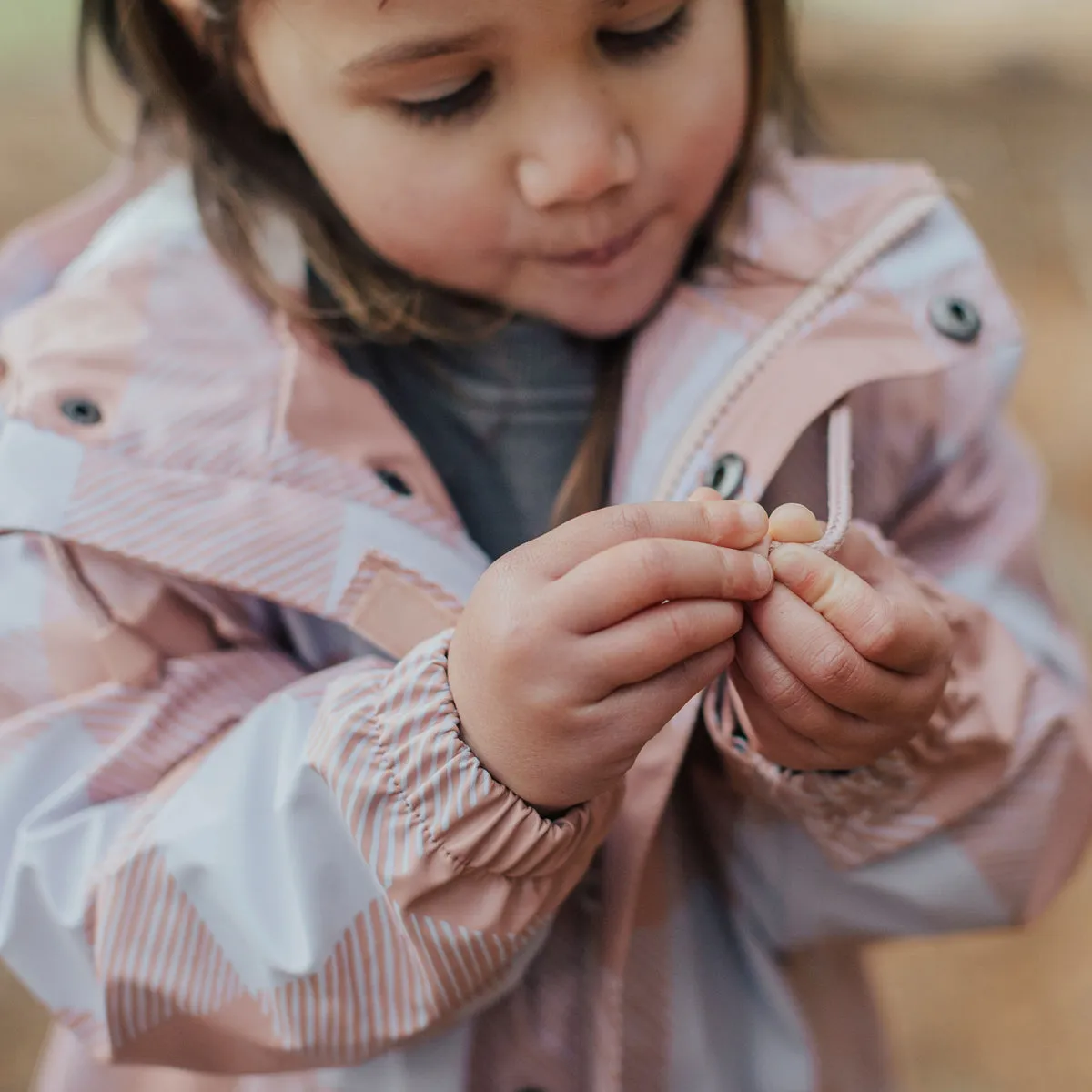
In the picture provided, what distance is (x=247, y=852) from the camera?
1.86 feet

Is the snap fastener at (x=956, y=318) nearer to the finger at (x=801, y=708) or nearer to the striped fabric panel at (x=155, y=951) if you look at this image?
the finger at (x=801, y=708)

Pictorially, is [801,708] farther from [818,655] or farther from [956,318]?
[956,318]

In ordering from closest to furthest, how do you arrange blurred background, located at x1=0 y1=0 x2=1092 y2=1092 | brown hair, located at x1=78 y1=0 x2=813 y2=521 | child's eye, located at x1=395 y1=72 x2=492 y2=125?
child's eye, located at x1=395 y1=72 x2=492 y2=125, brown hair, located at x1=78 y1=0 x2=813 y2=521, blurred background, located at x1=0 y1=0 x2=1092 y2=1092

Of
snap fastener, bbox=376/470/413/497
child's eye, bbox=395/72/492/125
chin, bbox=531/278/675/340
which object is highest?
child's eye, bbox=395/72/492/125

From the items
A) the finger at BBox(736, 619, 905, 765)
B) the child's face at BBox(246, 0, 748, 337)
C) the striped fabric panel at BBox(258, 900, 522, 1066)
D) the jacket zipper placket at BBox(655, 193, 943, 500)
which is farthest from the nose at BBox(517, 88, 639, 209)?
the striped fabric panel at BBox(258, 900, 522, 1066)

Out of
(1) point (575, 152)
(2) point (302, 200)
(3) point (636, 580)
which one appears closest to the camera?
(3) point (636, 580)

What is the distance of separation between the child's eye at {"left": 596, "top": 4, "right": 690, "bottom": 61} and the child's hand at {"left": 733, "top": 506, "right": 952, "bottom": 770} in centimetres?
21

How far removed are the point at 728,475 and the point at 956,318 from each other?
139 mm

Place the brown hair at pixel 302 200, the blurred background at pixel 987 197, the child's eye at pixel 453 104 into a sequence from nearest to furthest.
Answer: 1. the child's eye at pixel 453 104
2. the brown hair at pixel 302 200
3. the blurred background at pixel 987 197

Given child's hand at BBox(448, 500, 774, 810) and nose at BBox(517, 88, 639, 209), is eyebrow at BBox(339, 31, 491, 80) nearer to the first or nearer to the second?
nose at BBox(517, 88, 639, 209)

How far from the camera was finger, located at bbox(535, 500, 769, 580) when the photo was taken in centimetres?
47

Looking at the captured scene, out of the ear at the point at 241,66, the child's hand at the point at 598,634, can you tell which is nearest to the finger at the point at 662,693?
the child's hand at the point at 598,634

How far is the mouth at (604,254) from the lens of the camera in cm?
62

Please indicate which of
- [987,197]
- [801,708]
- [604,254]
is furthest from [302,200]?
[987,197]
